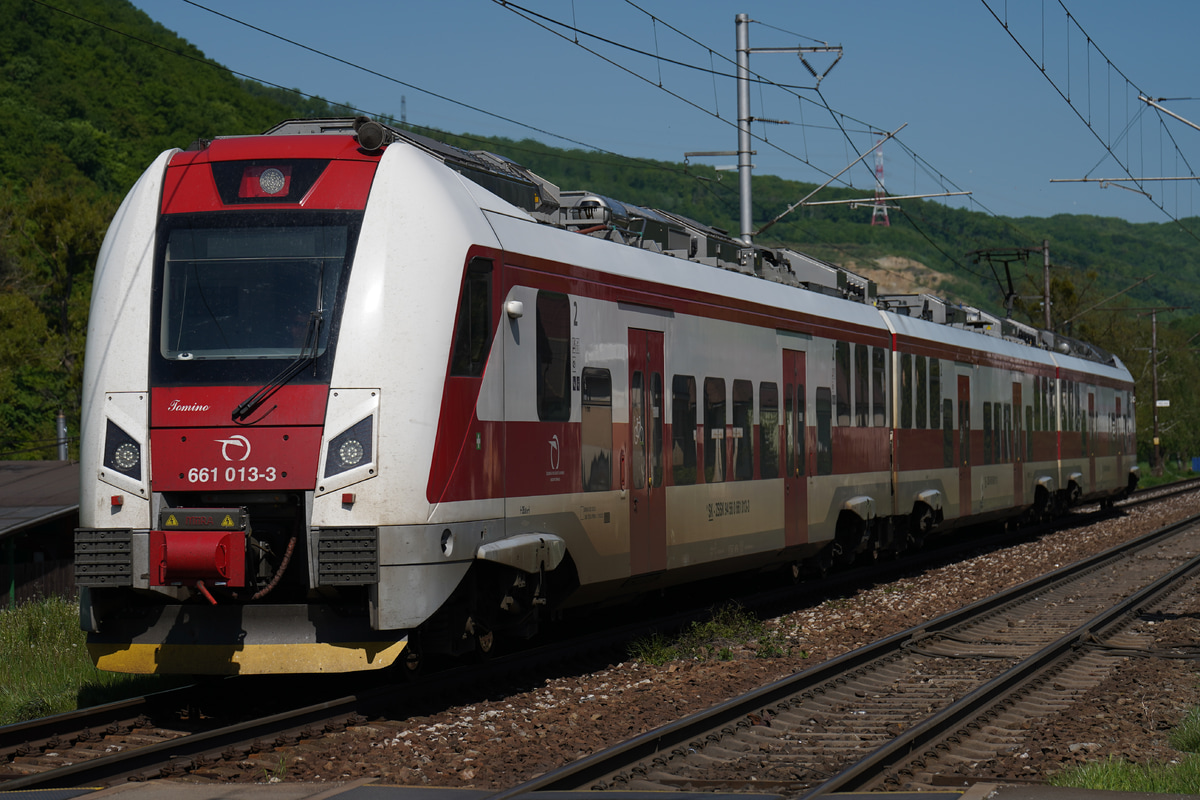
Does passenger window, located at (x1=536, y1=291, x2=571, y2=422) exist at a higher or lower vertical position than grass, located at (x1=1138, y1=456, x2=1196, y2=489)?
higher

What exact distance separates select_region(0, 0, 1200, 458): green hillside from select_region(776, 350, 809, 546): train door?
20.5ft

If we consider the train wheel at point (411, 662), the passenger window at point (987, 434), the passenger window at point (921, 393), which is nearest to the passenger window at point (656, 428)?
the train wheel at point (411, 662)

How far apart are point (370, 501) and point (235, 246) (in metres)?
1.99

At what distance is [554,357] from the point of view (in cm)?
987

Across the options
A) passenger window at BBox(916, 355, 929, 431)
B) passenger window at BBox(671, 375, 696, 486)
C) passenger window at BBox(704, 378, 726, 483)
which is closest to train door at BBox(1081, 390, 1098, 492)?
passenger window at BBox(916, 355, 929, 431)

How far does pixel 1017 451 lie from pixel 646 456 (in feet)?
47.1

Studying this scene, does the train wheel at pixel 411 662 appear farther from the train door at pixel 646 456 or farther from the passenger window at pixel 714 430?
the passenger window at pixel 714 430

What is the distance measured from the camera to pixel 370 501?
810 cm

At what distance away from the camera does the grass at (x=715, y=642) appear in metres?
11.1

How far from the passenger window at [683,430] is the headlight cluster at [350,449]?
405 cm

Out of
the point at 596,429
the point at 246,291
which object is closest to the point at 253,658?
the point at 246,291

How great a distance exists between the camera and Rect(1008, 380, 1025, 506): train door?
23.5 m

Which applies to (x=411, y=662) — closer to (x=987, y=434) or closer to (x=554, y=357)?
(x=554, y=357)

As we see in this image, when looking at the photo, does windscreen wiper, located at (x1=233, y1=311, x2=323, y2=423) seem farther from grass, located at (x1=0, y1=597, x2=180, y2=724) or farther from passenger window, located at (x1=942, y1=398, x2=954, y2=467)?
passenger window, located at (x1=942, y1=398, x2=954, y2=467)
